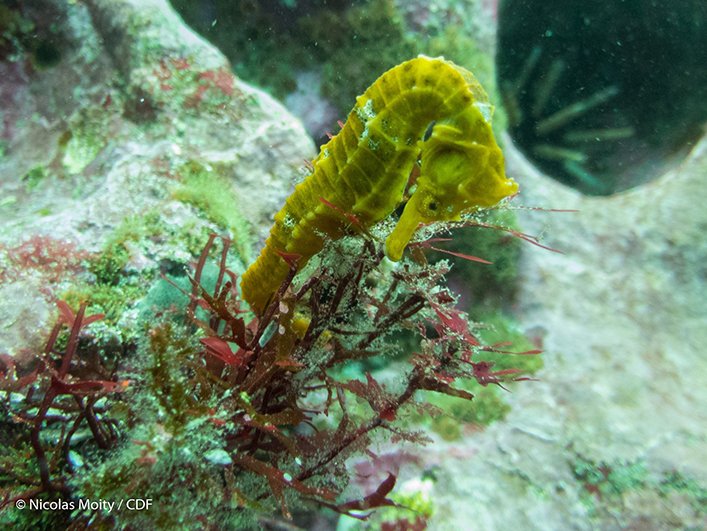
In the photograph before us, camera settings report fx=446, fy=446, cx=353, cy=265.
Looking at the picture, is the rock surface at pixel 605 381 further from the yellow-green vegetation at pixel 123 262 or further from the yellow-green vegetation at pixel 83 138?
the yellow-green vegetation at pixel 83 138

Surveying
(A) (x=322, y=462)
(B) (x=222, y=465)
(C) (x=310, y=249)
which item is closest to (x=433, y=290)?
(C) (x=310, y=249)

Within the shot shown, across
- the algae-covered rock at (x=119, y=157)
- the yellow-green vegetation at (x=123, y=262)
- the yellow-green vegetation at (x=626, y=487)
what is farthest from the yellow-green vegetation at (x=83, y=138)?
the yellow-green vegetation at (x=626, y=487)

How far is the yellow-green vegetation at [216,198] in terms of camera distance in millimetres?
2859

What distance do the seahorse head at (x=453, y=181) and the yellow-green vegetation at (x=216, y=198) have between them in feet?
4.75

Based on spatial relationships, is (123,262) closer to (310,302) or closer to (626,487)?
(310,302)

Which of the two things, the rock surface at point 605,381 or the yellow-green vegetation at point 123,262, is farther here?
the rock surface at point 605,381

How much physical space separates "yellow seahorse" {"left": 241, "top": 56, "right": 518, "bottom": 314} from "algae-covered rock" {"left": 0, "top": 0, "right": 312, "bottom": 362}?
1097 mm

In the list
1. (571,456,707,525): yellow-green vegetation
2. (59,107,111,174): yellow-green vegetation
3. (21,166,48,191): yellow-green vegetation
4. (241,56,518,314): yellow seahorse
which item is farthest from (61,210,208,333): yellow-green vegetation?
(571,456,707,525): yellow-green vegetation

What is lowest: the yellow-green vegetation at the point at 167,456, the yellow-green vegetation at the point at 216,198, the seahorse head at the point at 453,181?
the yellow-green vegetation at the point at 167,456

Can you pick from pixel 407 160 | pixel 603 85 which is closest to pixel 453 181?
pixel 407 160

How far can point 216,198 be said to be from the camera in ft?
9.72

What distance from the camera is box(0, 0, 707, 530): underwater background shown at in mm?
1843

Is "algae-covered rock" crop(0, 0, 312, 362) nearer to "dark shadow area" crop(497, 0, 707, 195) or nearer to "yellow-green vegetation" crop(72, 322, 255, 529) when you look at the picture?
"yellow-green vegetation" crop(72, 322, 255, 529)

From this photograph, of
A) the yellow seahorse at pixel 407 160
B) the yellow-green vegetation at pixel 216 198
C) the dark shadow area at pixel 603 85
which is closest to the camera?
the yellow seahorse at pixel 407 160
